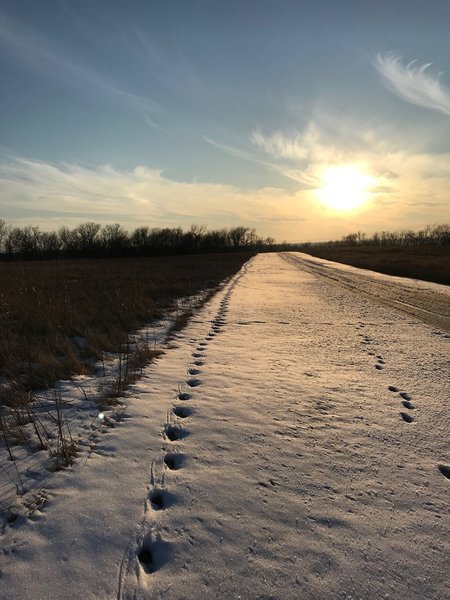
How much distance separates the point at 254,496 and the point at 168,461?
0.77m

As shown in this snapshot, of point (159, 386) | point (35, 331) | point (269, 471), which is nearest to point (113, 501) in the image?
point (269, 471)

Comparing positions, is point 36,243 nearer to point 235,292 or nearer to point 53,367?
point 235,292

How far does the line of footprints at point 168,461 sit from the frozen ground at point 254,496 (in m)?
0.01

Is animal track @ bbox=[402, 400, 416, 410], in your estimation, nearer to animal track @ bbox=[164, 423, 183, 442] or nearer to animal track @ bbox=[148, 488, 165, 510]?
animal track @ bbox=[164, 423, 183, 442]

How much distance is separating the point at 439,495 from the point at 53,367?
4428 mm

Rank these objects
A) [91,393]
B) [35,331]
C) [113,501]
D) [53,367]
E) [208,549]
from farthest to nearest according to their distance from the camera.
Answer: [35,331], [53,367], [91,393], [113,501], [208,549]

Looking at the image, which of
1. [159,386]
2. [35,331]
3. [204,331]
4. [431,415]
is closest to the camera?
[431,415]

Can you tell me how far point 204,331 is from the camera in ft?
25.3

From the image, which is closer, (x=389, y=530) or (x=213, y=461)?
(x=389, y=530)

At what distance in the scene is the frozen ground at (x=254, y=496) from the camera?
5.94 ft

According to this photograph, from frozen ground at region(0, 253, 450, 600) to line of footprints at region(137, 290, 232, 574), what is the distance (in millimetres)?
11

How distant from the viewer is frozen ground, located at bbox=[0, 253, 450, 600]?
1.81 metres

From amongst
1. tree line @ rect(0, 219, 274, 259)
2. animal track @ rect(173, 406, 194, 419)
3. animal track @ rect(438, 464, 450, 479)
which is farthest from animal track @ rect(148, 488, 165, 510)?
tree line @ rect(0, 219, 274, 259)

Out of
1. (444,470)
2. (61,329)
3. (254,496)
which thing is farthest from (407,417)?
(61,329)
